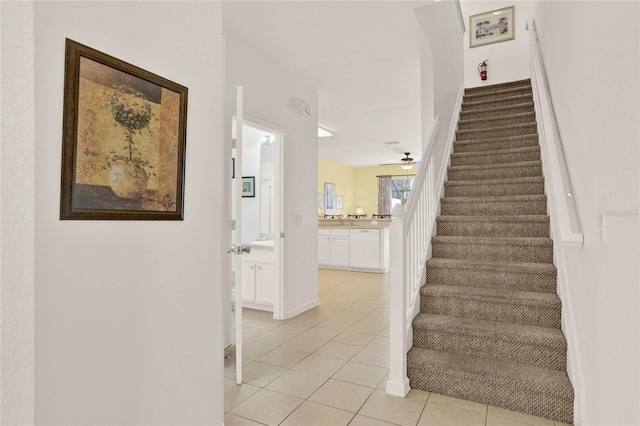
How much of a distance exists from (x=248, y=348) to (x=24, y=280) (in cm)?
251

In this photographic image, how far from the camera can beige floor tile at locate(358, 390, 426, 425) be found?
204 centimetres

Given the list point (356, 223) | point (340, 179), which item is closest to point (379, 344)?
point (356, 223)

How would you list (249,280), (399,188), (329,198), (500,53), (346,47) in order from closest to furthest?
(346,47) < (249,280) < (500,53) < (329,198) < (399,188)

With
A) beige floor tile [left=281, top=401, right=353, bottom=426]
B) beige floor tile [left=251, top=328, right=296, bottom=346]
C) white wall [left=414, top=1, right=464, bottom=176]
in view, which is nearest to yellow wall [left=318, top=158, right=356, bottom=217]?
white wall [left=414, top=1, right=464, bottom=176]

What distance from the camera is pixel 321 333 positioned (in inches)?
139

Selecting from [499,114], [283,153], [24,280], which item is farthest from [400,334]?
[499,114]

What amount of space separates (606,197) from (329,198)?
30.3 ft

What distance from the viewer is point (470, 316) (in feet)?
8.55

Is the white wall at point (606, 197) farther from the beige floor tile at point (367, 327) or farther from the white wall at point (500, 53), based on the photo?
the white wall at point (500, 53)

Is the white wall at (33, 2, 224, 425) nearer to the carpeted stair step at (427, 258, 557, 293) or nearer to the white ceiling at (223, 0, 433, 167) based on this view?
the white ceiling at (223, 0, 433, 167)

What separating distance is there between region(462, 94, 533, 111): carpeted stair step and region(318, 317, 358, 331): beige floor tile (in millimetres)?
3406

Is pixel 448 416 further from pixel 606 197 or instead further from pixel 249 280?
pixel 249 280

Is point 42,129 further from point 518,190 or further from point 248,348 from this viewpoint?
point 518,190

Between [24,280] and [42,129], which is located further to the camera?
[42,129]
